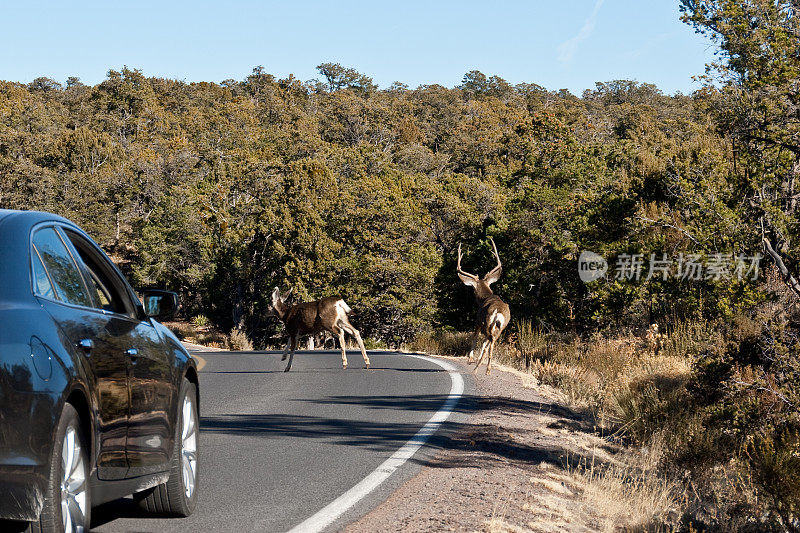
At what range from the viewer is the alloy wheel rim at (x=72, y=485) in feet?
13.1

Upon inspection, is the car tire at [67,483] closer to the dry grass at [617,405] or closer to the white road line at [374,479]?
the white road line at [374,479]

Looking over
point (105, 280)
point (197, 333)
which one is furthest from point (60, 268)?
point (197, 333)

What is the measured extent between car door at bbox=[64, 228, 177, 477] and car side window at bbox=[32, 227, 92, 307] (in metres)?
0.19

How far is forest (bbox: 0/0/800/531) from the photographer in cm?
Result: 1269

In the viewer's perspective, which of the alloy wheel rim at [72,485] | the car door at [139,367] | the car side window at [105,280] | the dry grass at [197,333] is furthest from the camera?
the dry grass at [197,333]

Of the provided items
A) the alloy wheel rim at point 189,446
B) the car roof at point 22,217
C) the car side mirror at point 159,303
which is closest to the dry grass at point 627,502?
the alloy wheel rim at point 189,446

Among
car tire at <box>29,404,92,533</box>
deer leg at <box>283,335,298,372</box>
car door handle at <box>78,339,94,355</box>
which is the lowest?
deer leg at <box>283,335,298,372</box>

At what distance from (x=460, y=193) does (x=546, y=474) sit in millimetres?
45688

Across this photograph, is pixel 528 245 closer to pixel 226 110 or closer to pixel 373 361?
pixel 373 361

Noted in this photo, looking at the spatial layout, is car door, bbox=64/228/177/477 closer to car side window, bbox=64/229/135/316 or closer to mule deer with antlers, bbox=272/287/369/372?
car side window, bbox=64/229/135/316

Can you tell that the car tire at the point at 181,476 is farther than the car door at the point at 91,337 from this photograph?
Yes

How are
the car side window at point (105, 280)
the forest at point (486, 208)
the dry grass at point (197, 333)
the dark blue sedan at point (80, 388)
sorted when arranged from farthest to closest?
the dry grass at point (197, 333) < the forest at point (486, 208) < the car side window at point (105, 280) < the dark blue sedan at point (80, 388)

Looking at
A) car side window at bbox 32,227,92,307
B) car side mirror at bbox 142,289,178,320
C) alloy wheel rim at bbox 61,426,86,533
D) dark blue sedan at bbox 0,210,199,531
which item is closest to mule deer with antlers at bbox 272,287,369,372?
dark blue sedan at bbox 0,210,199,531

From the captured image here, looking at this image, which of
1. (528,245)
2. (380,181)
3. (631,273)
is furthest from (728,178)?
(380,181)
